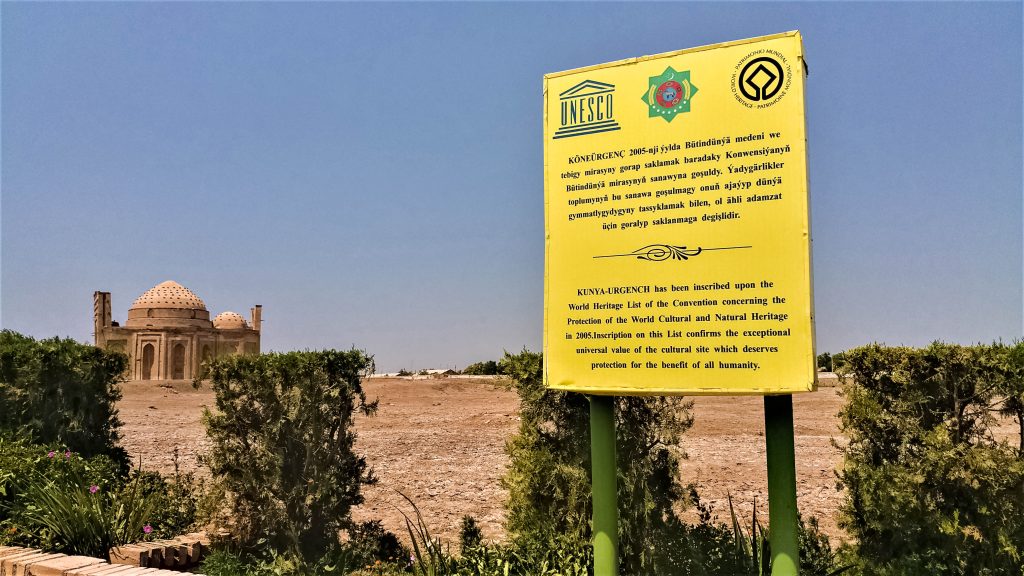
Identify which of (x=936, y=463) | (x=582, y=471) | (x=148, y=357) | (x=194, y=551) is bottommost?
(x=194, y=551)

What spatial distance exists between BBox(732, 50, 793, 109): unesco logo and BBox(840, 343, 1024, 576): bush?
272 centimetres

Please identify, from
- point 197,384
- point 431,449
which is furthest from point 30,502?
point 431,449

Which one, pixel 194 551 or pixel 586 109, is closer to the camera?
pixel 586 109

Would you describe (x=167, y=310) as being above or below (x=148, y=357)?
above

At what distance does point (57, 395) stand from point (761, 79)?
8918mm

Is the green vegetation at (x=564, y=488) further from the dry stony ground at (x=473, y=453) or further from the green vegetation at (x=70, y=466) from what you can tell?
the dry stony ground at (x=473, y=453)

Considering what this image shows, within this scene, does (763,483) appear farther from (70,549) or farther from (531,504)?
(70,549)

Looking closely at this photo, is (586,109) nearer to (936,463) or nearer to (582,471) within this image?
(582,471)

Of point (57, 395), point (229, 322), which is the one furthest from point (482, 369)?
point (57, 395)

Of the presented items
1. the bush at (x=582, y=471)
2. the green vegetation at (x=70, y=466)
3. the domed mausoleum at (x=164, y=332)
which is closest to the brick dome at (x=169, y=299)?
the domed mausoleum at (x=164, y=332)

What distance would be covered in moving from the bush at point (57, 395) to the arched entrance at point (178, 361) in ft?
169

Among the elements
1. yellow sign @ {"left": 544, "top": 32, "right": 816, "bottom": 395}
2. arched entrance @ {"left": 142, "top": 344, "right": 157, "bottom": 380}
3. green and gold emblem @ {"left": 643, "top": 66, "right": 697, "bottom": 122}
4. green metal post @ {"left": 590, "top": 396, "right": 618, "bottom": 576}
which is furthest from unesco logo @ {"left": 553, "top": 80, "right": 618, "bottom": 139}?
arched entrance @ {"left": 142, "top": 344, "right": 157, "bottom": 380}

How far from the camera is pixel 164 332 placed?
55125mm

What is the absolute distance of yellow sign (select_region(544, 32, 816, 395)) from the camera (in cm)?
344
